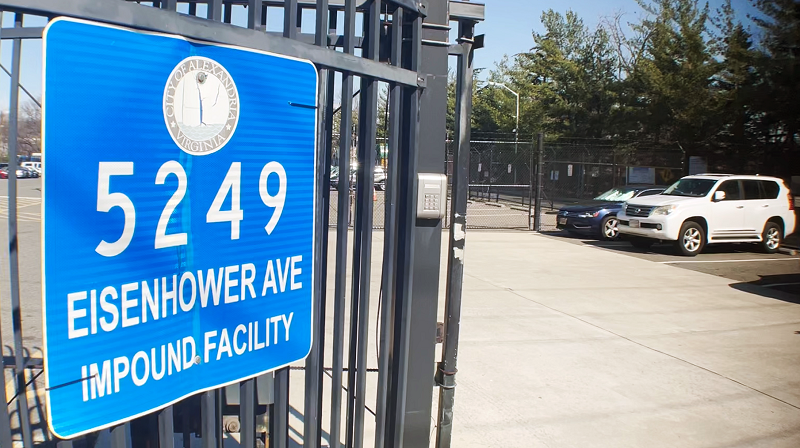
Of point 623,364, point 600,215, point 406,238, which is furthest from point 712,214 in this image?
point 406,238

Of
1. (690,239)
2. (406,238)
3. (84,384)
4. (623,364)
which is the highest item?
(406,238)

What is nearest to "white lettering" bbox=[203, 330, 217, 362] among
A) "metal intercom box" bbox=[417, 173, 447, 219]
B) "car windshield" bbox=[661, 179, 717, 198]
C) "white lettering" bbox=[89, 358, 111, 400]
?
"white lettering" bbox=[89, 358, 111, 400]

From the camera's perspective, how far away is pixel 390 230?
111 inches

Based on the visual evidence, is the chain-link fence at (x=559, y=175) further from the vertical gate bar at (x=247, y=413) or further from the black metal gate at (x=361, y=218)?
the vertical gate bar at (x=247, y=413)

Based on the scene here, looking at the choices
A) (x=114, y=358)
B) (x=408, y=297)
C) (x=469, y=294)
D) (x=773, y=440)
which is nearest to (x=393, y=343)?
(x=408, y=297)

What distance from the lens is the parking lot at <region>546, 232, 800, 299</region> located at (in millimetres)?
11387

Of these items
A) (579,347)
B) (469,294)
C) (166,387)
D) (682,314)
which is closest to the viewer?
(166,387)

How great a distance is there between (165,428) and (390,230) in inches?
47.3

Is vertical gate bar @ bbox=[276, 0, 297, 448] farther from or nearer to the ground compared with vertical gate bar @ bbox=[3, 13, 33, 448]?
nearer to the ground

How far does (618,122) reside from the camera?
34844mm

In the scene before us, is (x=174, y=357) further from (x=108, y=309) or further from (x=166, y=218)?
(x=166, y=218)

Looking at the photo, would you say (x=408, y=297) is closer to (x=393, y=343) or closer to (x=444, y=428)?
(x=393, y=343)

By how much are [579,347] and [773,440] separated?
7.41ft

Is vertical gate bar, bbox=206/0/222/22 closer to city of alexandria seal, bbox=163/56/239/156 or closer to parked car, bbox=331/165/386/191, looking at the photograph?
city of alexandria seal, bbox=163/56/239/156
